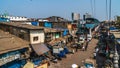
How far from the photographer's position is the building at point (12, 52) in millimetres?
21834

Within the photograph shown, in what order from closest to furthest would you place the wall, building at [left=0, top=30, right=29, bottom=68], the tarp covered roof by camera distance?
building at [left=0, top=30, right=29, bottom=68], the tarp covered roof, the wall

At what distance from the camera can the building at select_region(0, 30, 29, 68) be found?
21.8m

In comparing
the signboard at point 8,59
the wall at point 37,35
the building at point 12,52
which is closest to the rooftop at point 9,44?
the building at point 12,52

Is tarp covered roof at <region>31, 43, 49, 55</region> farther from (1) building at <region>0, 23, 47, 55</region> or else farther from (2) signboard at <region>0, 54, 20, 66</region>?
(2) signboard at <region>0, 54, 20, 66</region>

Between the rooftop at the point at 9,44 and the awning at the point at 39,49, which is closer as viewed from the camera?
the rooftop at the point at 9,44

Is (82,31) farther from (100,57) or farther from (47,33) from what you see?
(100,57)

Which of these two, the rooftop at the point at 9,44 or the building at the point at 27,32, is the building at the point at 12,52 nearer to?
the rooftop at the point at 9,44

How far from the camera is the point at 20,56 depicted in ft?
84.1

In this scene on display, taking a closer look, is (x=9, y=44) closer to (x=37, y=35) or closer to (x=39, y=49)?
(x=39, y=49)

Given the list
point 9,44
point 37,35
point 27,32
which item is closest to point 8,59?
point 9,44

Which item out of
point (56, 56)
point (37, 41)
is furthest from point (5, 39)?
point (56, 56)

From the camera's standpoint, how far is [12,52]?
2352 cm


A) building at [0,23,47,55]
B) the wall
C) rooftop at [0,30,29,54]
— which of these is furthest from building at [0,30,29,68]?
the wall

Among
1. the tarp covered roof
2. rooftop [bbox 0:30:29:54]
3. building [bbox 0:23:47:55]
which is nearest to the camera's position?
rooftop [bbox 0:30:29:54]
